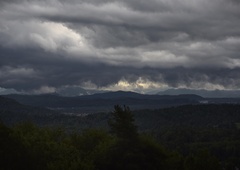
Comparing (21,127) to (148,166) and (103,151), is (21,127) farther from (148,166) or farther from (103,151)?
(148,166)

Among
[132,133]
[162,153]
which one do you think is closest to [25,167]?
[132,133]

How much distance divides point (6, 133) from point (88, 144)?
1379 inches

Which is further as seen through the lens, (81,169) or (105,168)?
(105,168)

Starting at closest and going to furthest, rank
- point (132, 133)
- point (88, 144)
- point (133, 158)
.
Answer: point (133, 158)
point (132, 133)
point (88, 144)

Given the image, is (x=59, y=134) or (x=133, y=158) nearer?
(x=133, y=158)

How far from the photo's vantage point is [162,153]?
88125mm

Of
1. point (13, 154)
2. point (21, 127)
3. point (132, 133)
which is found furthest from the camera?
point (21, 127)

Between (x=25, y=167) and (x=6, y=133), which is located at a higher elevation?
(x=6, y=133)

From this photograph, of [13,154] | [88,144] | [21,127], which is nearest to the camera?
[13,154]

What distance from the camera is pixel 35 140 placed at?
3706 inches

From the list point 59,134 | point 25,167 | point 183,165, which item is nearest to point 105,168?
point 25,167

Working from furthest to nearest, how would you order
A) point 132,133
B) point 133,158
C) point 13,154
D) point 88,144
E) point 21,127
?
point 21,127, point 88,144, point 132,133, point 133,158, point 13,154

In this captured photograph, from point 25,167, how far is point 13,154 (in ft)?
11.5

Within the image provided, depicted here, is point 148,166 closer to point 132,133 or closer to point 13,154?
Result: point 132,133
